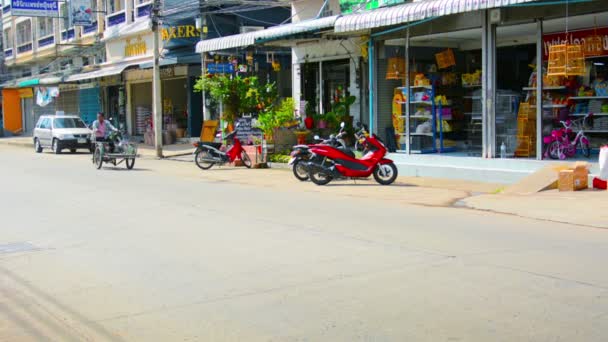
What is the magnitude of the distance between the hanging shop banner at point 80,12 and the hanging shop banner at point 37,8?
1196mm

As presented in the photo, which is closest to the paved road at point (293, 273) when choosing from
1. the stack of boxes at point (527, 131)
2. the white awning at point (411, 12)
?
the white awning at point (411, 12)

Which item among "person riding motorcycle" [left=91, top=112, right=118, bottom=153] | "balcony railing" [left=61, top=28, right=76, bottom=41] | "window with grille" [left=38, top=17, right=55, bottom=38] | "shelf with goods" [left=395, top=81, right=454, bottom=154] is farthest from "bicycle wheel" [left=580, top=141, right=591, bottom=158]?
"window with grille" [left=38, top=17, right=55, bottom=38]

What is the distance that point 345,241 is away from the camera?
9086 mm

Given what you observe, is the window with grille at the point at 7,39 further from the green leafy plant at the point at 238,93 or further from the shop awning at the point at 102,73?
the green leafy plant at the point at 238,93

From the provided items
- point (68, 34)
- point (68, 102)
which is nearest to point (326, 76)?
point (68, 34)

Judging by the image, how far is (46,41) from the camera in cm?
4725

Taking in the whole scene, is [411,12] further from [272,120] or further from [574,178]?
[272,120]

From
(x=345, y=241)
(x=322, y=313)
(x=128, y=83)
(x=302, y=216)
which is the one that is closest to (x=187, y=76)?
(x=128, y=83)

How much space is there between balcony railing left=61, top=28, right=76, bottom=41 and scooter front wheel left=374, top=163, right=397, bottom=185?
3193 centimetres

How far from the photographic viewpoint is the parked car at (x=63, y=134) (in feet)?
98.4

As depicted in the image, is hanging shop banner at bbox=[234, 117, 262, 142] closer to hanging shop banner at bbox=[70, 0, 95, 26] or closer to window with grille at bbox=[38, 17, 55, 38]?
hanging shop banner at bbox=[70, 0, 95, 26]

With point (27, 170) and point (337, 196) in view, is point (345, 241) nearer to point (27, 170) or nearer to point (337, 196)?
point (337, 196)

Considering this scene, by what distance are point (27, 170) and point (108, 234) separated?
12.7 m

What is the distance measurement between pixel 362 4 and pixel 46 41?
110ft
